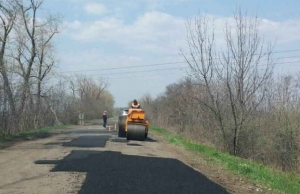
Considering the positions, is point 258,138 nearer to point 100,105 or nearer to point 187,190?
point 187,190

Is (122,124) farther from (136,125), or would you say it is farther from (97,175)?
(97,175)

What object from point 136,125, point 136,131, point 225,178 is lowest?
point 225,178

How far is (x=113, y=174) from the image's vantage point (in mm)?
12812

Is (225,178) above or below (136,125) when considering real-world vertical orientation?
below

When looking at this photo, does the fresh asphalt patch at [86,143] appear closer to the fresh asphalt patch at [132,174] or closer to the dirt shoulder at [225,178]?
the fresh asphalt patch at [132,174]

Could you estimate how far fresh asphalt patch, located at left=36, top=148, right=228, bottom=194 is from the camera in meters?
10.6

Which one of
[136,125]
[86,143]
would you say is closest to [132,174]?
[86,143]

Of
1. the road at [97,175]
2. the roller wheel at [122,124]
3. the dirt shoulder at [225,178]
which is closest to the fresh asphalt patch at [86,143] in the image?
the roller wheel at [122,124]

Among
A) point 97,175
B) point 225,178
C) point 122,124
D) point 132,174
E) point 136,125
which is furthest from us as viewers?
point 122,124

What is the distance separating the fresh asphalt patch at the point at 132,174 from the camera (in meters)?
10.6

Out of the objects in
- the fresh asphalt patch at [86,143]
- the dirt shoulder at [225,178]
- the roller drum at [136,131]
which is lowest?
the dirt shoulder at [225,178]

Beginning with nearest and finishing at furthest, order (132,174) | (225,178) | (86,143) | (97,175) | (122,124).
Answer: (97,175)
(132,174)
(225,178)
(86,143)
(122,124)

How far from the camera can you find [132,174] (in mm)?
12844

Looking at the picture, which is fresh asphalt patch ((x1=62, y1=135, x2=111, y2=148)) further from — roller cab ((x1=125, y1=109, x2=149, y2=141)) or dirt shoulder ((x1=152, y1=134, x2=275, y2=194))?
dirt shoulder ((x1=152, y1=134, x2=275, y2=194))
